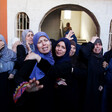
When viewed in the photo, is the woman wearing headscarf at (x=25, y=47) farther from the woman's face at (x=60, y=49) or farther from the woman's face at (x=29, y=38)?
the woman's face at (x=60, y=49)

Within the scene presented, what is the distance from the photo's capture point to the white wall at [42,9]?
5922 millimetres

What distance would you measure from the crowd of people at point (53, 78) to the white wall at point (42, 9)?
3.24 meters

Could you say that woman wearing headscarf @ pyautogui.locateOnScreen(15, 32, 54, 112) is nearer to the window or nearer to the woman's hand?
the woman's hand

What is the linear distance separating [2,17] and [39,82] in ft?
17.1

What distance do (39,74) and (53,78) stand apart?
0.26 metres

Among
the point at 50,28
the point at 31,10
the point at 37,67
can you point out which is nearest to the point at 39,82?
the point at 37,67

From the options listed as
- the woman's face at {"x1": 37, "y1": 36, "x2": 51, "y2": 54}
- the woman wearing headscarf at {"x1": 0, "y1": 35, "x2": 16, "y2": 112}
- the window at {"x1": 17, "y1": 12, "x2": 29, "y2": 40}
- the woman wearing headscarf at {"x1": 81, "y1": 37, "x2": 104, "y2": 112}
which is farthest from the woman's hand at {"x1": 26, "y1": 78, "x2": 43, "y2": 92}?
the window at {"x1": 17, "y1": 12, "x2": 29, "y2": 40}

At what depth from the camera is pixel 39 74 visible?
1.74m

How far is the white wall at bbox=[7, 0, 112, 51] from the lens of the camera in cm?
592

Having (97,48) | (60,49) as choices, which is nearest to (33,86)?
(60,49)

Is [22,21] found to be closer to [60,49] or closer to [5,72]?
[5,72]

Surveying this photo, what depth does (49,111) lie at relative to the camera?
1.86 m

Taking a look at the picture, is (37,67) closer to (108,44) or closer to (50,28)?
(108,44)

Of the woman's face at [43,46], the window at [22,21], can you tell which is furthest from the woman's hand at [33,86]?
the window at [22,21]
